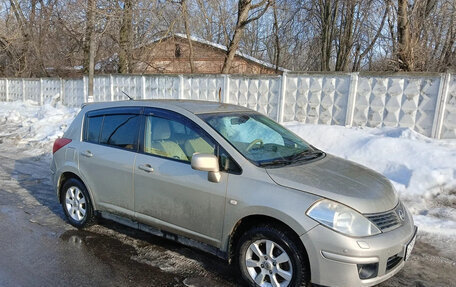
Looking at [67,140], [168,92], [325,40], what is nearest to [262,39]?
[325,40]

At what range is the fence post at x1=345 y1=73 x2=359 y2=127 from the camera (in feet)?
27.9

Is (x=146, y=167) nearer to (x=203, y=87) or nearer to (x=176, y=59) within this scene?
(x=203, y=87)

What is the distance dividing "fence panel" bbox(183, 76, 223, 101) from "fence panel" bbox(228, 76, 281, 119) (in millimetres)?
477

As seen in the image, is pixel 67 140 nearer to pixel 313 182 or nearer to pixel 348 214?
pixel 313 182

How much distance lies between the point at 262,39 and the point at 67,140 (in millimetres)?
29675

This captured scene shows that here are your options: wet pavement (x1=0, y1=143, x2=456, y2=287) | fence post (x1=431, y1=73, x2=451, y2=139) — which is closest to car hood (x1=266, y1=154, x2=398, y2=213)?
wet pavement (x1=0, y1=143, x2=456, y2=287)

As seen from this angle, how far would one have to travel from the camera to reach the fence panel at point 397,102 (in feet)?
25.3

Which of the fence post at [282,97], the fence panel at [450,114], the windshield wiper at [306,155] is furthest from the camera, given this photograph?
the fence post at [282,97]

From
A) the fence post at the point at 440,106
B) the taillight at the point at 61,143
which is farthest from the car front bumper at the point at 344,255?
the fence post at the point at 440,106

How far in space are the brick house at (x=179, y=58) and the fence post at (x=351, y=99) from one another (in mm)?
11107

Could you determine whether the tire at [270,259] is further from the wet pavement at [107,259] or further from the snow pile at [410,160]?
the snow pile at [410,160]

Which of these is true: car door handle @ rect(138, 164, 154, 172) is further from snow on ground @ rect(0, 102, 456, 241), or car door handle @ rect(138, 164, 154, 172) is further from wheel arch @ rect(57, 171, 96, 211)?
snow on ground @ rect(0, 102, 456, 241)

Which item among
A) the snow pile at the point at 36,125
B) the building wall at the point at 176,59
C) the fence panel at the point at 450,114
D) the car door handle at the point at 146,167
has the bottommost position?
the snow pile at the point at 36,125

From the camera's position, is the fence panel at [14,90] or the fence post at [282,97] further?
the fence panel at [14,90]
